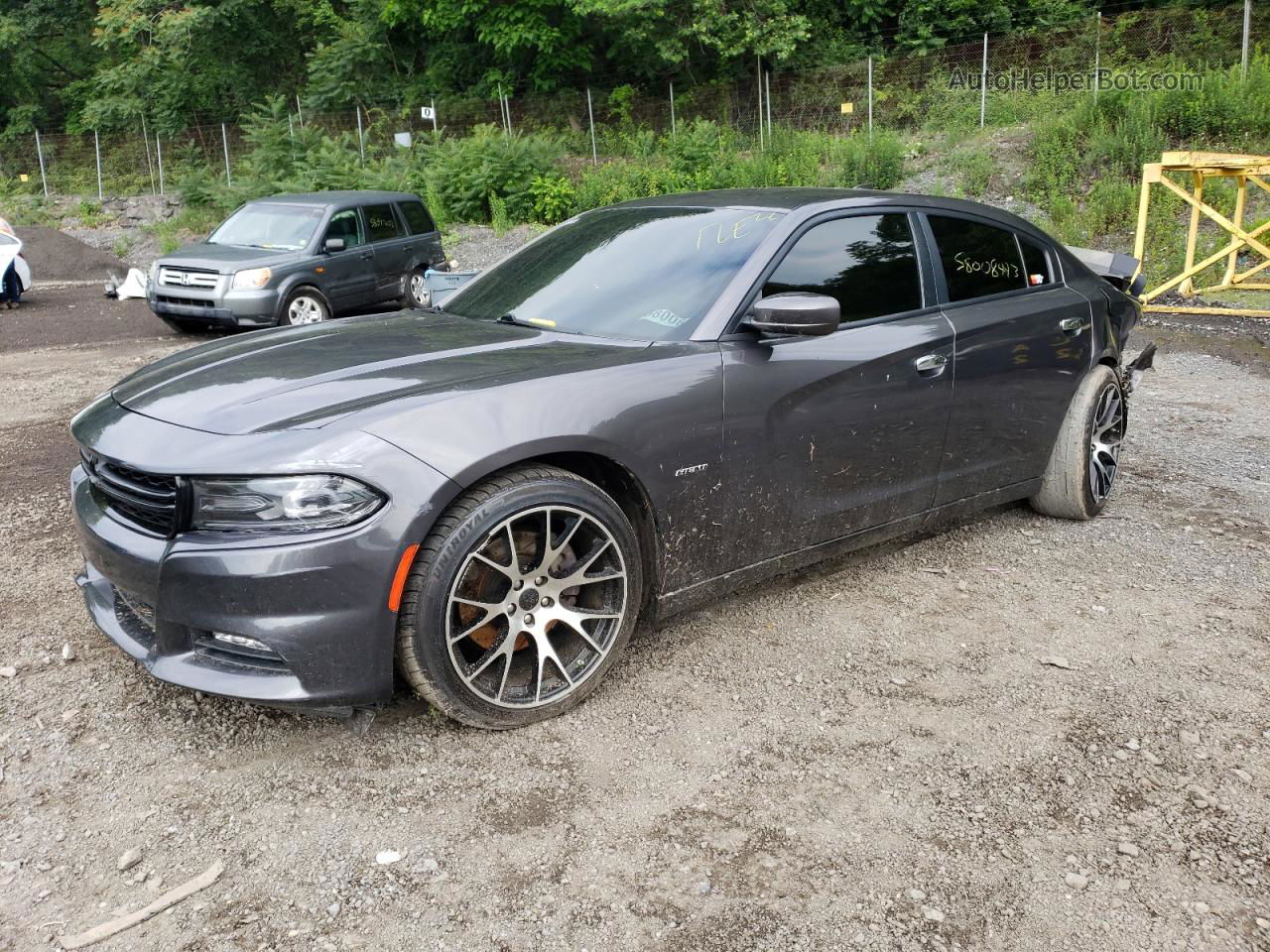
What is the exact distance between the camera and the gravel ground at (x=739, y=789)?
2502 millimetres

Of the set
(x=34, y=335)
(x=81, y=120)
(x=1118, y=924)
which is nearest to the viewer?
(x=1118, y=924)

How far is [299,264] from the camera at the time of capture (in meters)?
11.9

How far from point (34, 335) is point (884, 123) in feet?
57.2

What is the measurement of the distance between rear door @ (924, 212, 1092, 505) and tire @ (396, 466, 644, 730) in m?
1.76

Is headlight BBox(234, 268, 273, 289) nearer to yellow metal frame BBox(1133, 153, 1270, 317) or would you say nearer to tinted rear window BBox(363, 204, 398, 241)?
tinted rear window BBox(363, 204, 398, 241)

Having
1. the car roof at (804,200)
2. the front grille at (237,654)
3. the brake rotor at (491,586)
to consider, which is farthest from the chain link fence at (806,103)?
the front grille at (237,654)

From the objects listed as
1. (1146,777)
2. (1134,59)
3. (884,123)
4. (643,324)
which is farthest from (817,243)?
(1134,59)

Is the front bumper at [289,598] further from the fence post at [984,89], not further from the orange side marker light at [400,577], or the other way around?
the fence post at [984,89]

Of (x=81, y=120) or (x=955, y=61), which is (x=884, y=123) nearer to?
(x=955, y=61)

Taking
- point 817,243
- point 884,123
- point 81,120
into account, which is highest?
point 81,120

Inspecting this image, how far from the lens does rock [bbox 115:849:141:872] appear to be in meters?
2.68

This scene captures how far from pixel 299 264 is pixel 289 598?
32.4 feet

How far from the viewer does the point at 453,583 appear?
3.05 metres

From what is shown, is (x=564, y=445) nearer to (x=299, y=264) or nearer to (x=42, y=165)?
(x=299, y=264)
